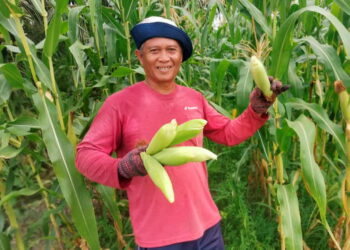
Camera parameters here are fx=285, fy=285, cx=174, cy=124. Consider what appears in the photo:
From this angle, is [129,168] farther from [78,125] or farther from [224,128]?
[78,125]

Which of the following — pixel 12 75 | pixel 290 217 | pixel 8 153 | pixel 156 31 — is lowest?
pixel 290 217

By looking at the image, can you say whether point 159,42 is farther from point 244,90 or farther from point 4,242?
point 4,242

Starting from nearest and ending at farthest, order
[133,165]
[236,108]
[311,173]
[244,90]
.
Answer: [133,165]
[311,173]
[244,90]
[236,108]

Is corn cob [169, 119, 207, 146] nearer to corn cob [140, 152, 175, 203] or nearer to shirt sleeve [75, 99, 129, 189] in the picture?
corn cob [140, 152, 175, 203]

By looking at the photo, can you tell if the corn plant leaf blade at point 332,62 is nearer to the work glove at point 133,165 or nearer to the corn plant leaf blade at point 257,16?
the corn plant leaf blade at point 257,16

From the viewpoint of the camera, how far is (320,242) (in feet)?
6.27

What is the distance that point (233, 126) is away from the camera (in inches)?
54.6

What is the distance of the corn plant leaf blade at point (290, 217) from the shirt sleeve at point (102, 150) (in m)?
0.73

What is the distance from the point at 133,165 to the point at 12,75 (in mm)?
765

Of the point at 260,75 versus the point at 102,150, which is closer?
the point at 260,75

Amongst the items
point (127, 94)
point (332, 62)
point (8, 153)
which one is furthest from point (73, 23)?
point (332, 62)

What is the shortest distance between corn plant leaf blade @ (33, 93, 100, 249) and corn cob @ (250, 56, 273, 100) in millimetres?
811

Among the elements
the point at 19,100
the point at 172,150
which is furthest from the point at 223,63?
the point at 19,100

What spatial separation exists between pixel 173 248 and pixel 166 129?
26.8 inches
